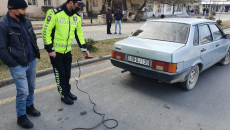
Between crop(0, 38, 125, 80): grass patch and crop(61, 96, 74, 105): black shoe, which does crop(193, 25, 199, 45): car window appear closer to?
crop(61, 96, 74, 105): black shoe

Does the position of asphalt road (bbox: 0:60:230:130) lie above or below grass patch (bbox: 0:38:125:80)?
below

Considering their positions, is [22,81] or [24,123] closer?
[22,81]

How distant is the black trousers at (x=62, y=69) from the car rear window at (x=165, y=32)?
2.07 m

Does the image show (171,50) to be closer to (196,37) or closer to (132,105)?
(196,37)

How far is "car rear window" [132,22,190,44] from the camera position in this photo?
13.0ft

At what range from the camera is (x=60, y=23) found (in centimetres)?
295

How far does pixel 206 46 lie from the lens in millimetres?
4199

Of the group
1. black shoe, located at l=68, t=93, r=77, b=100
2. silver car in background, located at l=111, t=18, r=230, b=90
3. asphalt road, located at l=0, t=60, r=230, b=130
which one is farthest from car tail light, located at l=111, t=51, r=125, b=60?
black shoe, located at l=68, t=93, r=77, b=100

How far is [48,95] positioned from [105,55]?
3.36 metres

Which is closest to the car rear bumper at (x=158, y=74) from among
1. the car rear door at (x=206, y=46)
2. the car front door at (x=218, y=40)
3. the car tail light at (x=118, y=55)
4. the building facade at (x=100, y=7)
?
the car tail light at (x=118, y=55)

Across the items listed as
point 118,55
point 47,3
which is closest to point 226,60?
point 118,55

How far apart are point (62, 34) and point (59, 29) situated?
97 millimetres

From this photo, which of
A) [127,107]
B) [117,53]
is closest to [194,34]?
[117,53]

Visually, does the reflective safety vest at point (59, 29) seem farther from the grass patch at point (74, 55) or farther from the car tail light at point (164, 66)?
the grass patch at point (74, 55)
